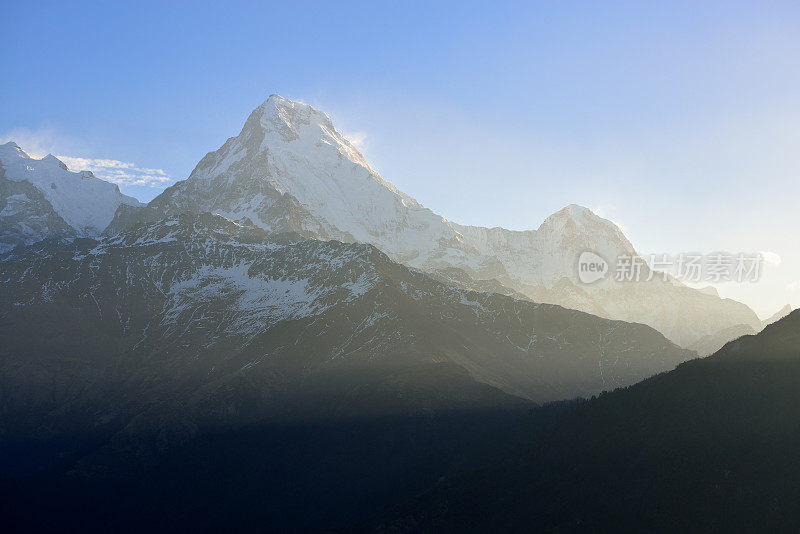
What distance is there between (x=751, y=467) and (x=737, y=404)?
91.7ft

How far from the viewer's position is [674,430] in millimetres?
193000

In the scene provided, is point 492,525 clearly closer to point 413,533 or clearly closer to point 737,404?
point 413,533

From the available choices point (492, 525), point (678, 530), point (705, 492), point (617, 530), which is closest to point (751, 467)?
point (705, 492)

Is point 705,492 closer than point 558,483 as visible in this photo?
Yes

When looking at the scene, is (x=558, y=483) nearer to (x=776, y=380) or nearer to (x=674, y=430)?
(x=674, y=430)

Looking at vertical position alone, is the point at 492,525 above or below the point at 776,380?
below

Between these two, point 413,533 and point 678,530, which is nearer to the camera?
point 678,530

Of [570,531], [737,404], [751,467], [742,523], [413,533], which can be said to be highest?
[737,404]

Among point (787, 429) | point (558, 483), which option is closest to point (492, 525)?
point (558, 483)

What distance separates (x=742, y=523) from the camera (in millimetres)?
152750

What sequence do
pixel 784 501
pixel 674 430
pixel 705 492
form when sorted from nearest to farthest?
pixel 784 501, pixel 705 492, pixel 674 430

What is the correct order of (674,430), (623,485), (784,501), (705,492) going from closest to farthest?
(784,501)
(705,492)
(623,485)
(674,430)

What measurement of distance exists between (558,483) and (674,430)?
114ft

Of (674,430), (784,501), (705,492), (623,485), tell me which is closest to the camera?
(784,501)
